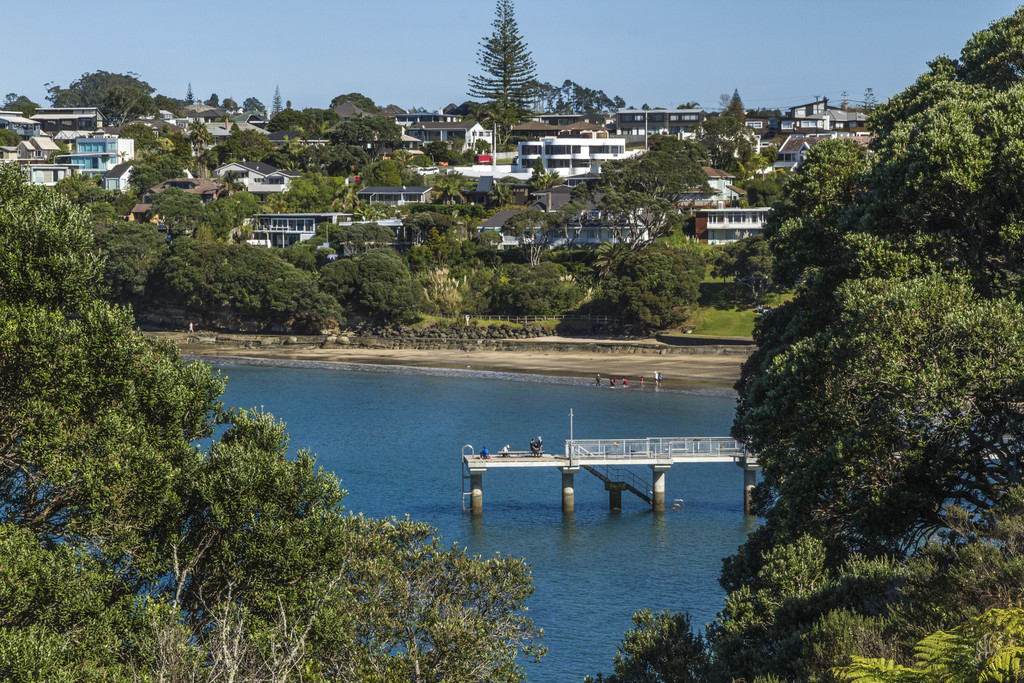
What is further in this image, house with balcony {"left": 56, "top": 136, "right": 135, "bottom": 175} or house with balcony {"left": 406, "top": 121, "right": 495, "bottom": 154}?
house with balcony {"left": 406, "top": 121, "right": 495, "bottom": 154}

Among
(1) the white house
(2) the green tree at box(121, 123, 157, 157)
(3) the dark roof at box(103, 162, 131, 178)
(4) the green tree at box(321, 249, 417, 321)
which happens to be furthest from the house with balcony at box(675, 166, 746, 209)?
(2) the green tree at box(121, 123, 157, 157)

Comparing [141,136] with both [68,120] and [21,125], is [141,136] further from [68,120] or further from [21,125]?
[21,125]

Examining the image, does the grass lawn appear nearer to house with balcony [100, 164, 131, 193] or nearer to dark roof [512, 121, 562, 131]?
dark roof [512, 121, 562, 131]

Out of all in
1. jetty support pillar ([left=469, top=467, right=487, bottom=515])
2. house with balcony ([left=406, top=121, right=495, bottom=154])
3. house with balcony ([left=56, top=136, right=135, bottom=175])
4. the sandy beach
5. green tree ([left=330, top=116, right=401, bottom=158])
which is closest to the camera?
jetty support pillar ([left=469, top=467, right=487, bottom=515])

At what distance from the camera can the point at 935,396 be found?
51.4 feet

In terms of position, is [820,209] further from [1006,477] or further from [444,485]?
[444,485]

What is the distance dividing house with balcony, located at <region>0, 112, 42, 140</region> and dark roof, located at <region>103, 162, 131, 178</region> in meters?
38.7

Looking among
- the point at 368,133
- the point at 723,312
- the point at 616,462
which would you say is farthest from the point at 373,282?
the point at 616,462

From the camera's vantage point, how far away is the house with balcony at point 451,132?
430ft

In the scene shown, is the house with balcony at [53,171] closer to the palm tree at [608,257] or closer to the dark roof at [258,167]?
the dark roof at [258,167]

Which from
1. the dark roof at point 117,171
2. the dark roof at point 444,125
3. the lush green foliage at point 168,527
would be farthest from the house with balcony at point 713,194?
the lush green foliage at point 168,527

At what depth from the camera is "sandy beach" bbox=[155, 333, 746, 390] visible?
64.2 meters

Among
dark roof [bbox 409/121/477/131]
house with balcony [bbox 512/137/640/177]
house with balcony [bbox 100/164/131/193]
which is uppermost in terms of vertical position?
dark roof [bbox 409/121/477/131]

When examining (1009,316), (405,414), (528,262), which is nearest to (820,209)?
(1009,316)
